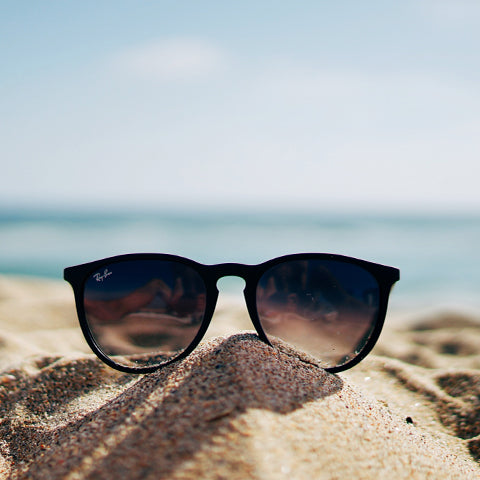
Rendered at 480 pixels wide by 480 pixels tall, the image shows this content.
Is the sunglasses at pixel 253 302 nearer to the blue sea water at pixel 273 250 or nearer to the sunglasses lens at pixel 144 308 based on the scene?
the sunglasses lens at pixel 144 308

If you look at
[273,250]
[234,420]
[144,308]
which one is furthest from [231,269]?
[273,250]

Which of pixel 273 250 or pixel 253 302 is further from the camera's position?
pixel 273 250

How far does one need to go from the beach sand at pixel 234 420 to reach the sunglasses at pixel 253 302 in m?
0.11

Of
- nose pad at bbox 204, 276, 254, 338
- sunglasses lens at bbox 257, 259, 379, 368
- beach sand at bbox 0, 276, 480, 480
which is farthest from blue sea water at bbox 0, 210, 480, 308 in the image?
sunglasses lens at bbox 257, 259, 379, 368

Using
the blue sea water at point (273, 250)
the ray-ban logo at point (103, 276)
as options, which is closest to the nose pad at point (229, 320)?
the ray-ban logo at point (103, 276)

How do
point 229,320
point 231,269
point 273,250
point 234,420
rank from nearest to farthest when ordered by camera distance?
point 234,420 → point 231,269 → point 229,320 → point 273,250

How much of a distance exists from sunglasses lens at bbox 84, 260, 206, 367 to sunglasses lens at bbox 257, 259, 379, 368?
278 millimetres

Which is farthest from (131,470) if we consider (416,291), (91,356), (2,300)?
(416,291)

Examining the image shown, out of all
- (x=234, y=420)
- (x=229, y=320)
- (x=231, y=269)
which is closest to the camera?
(x=234, y=420)

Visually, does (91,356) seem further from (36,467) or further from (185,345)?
(36,467)

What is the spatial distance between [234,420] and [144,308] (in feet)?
2.47

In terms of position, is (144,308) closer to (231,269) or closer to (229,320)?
(231,269)

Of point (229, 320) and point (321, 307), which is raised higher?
point (321, 307)

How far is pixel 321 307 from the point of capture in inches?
69.0
